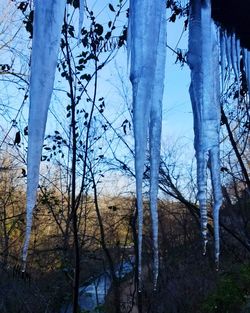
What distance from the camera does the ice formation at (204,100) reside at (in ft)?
6.66

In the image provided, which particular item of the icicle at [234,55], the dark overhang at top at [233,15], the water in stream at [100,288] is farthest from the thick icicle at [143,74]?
the water in stream at [100,288]

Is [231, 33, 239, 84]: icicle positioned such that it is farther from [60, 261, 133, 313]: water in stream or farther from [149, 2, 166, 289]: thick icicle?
[60, 261, 133, 313]: water in stream

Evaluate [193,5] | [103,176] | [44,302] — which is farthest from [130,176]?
[193,5]

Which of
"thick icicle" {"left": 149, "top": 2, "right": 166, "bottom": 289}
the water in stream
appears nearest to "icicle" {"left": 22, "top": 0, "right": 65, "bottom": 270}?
"thick icicle" {"left": 149, "top": 2, "right": 166, "bottom": 289}

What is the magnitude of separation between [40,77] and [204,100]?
0.75 m

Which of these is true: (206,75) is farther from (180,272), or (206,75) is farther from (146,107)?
(180,272)

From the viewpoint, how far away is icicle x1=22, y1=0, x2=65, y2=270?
1570mm

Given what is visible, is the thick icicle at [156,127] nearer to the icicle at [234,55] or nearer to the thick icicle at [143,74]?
the thick icicle at [143,74]

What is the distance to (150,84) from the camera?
1.78 metres

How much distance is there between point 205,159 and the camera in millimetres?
2029

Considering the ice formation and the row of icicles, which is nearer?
the row of icicles

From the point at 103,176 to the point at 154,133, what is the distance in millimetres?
7369

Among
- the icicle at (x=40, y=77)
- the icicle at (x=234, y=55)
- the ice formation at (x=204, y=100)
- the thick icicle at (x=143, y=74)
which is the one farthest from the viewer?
the icicle at (x=234, y=55)

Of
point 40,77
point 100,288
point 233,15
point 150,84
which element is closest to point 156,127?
point 150,84
